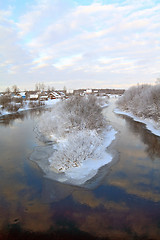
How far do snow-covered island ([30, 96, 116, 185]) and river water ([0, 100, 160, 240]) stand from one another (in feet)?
2.05

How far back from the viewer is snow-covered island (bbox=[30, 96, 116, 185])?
1012cm

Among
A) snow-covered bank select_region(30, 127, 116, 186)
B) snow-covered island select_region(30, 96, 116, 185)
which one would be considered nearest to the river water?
snow-covered bank select_region(30, 127, 116, 186)

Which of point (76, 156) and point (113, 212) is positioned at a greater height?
point (76, 156)

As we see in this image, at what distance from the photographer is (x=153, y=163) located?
1177 cm

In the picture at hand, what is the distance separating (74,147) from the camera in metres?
11.0

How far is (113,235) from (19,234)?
11.3ft

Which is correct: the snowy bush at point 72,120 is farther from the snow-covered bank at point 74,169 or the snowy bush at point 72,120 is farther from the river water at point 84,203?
the river water at point 84,203

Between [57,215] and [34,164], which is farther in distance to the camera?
[34,164]

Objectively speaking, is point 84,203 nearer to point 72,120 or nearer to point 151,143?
point 72,120

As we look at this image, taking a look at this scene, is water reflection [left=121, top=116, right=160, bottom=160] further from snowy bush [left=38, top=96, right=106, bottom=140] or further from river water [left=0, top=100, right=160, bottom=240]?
snowy bush [left=38, top=96, right=106, bottom=140]

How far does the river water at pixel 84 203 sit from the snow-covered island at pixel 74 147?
63cm

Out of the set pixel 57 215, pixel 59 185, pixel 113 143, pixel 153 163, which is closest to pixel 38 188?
pixel 59 185

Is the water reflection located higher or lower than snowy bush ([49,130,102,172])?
lower

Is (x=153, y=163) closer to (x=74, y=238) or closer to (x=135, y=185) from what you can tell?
(x=135, y=185)
